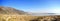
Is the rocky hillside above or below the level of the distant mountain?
below

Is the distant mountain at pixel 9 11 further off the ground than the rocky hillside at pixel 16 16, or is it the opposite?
the distant mountain at pixel 9 11

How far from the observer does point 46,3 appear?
2793 mm

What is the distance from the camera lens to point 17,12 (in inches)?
111

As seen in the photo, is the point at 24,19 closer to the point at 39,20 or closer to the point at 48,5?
the point at 39,20

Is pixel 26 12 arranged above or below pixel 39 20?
above

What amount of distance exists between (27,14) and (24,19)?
121 mm

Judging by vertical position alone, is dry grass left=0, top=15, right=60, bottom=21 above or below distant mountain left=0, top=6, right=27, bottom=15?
below

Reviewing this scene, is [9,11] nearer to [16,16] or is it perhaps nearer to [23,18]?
[16,16]

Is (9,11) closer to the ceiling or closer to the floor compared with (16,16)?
closer to the ceiling

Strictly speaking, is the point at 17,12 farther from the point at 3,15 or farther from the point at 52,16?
the point at 52,16

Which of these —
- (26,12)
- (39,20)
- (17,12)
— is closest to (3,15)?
(17,12)

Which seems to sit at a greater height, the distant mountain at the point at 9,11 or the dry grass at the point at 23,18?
the distant mountain at the point at 9,11

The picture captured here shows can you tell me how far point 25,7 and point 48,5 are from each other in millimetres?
466

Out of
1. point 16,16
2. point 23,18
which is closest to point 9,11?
point 16,16
